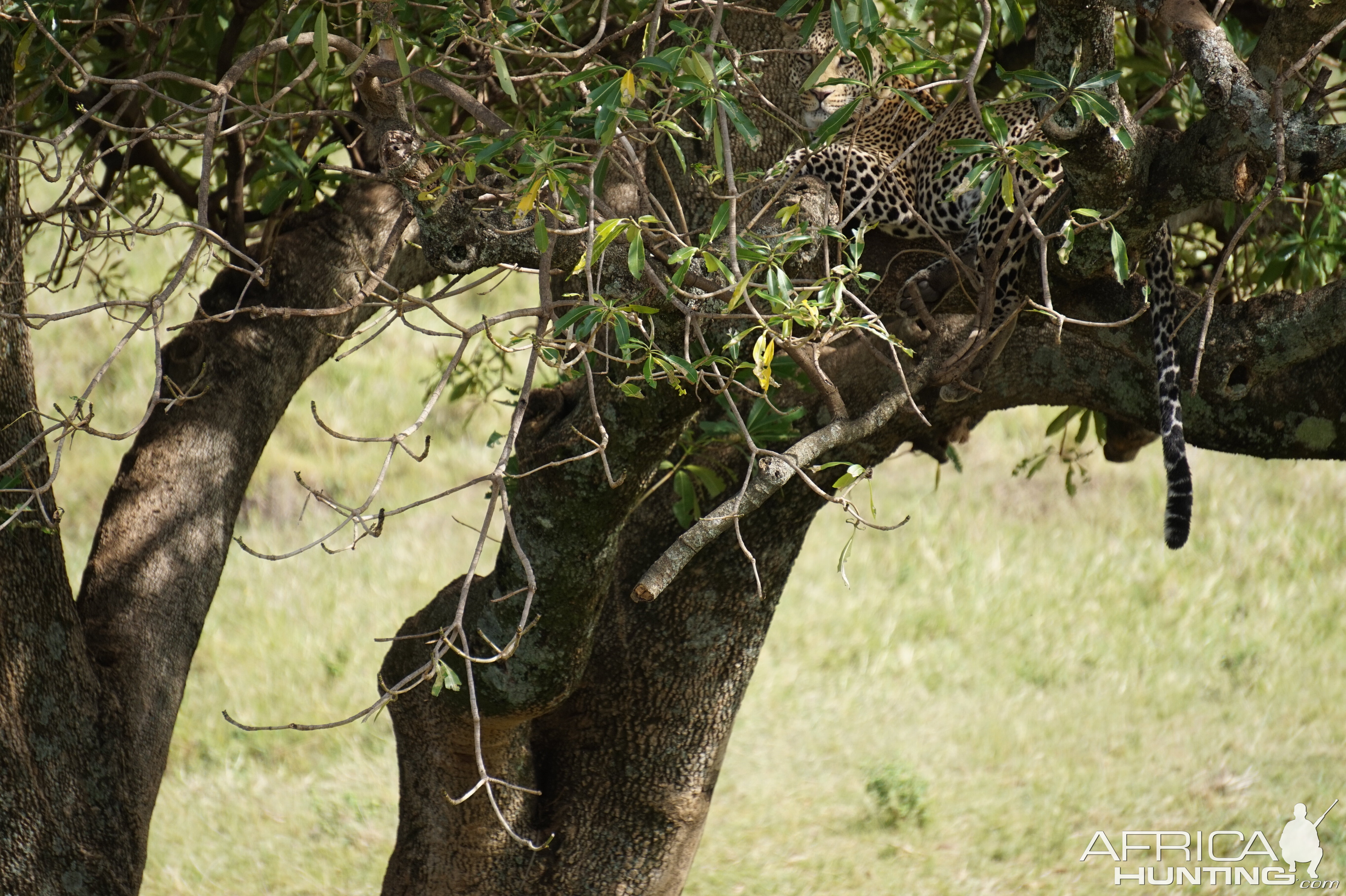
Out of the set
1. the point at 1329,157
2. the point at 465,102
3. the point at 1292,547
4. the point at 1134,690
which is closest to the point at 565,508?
the point at 465,102

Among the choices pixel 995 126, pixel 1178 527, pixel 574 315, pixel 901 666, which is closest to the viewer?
pixel 995 126

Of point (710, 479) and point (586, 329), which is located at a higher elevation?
point (710, 479)

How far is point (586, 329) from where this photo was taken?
2004mm

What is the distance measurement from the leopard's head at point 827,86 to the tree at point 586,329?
0.09 metres

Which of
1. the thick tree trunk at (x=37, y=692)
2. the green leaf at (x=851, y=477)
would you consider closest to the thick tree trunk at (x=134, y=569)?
the thick tree trunk at (x=37, y=692)

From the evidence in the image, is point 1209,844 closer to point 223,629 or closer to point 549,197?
point 549,197

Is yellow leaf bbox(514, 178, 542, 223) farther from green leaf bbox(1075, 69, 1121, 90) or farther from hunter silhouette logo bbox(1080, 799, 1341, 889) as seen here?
hunter silhouette logo bbox(1080, 799, 1341, 889)

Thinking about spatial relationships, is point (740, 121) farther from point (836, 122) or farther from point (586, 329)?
point (586, 329)

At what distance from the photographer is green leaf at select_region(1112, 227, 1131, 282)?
2131 mm

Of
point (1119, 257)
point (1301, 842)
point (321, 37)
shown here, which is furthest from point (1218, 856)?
point (321, 37)

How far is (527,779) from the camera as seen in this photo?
3.41 m

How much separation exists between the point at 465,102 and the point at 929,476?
8.10 meters

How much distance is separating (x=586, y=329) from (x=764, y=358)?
0.93ft

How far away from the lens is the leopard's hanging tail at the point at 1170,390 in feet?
8.86
